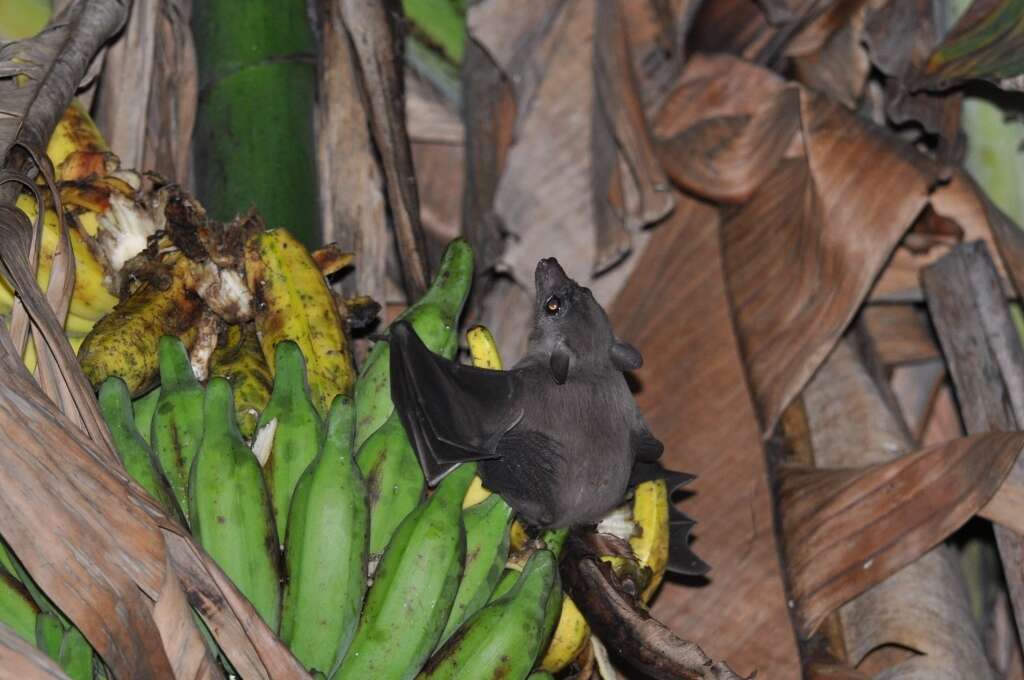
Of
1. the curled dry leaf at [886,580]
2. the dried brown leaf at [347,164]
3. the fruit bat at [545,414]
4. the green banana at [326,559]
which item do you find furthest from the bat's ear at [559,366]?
the curled dry leaf at [886,580]

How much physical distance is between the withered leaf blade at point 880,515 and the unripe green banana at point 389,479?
1044mm

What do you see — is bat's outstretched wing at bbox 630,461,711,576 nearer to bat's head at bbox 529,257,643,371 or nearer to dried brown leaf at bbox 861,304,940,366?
bat's head at bbox 529,257,643,371

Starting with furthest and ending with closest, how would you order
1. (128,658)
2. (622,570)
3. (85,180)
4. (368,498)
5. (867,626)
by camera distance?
(867,626) → (85,180) → (622,570) → (368,498) → (128,658)

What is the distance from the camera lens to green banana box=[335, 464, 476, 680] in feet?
5.93

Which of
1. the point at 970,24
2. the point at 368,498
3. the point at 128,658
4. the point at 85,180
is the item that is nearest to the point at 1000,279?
the point at 970,24

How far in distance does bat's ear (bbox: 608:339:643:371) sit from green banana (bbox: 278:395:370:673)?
1.69 ft

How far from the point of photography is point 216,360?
7.36ft

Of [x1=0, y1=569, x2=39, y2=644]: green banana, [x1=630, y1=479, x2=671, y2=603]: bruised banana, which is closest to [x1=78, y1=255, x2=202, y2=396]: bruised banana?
[x1=0, y1=569, x2=39, y2=644]: green banana

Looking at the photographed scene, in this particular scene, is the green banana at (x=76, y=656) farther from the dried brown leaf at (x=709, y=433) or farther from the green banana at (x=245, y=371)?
the dried brown leaf at (x=709, y=433)

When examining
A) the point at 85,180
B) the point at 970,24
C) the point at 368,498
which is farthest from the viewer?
the point at 970,24

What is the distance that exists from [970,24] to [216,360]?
1.97 meters

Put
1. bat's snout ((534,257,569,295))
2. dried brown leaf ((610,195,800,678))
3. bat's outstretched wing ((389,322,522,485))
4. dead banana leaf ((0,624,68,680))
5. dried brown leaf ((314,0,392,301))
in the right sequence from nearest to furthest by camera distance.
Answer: dead banana leaf ((0,624,68,680)), bat's outstretched wing ((389,322,522,485)), bat's snout ((534,257,569,295)), dried brown leaf ((610,195,800,678)), dried brown leaf ((314,0,392,301))

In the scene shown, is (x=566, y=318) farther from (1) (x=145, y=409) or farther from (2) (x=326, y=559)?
(1) (x=145, y=409)

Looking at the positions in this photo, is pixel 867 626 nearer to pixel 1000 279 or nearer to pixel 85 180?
pixel 1000 279
